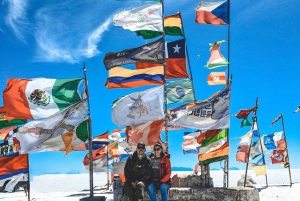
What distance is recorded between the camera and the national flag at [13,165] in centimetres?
1309

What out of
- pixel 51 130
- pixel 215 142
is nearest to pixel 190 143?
pixel 215 142

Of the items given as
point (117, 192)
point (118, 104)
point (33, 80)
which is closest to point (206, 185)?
point (117, 192)

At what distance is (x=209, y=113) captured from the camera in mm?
12680

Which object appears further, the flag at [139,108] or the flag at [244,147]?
the flag at [244,147]

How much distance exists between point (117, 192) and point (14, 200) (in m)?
12.6

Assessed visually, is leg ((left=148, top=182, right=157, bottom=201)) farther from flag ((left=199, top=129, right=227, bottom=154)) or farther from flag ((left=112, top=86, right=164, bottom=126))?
flag ((left=112, top=86, right=164, bottom=126))

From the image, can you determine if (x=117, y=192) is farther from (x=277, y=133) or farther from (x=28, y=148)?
(x=277, y=133)

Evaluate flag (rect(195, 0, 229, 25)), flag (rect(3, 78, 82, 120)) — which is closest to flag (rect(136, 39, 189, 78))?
flag (rect(195, 0, 229, 25))

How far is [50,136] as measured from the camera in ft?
40.3

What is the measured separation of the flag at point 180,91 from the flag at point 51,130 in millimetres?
5257

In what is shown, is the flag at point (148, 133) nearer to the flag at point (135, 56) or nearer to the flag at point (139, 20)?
the flag at point (135, 56)

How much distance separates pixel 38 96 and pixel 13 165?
2753mm

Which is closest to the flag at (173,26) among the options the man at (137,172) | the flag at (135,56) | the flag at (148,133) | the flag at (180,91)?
the flag at (135,56)

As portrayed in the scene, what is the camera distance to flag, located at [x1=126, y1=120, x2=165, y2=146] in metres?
13.2
